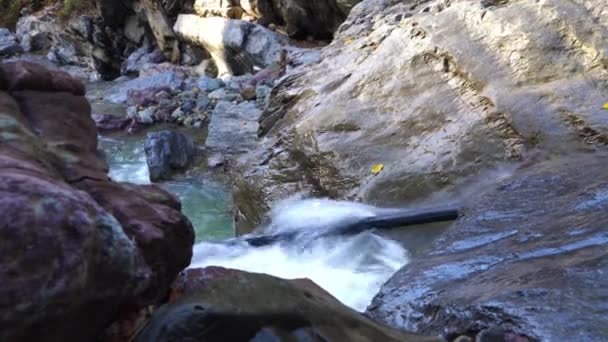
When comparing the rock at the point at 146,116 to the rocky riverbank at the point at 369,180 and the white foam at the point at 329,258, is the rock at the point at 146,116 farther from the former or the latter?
the white foam at the point at 329,258

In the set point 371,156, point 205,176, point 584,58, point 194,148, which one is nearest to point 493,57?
point 584,58

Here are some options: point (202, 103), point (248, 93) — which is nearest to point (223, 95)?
point (202, 103)

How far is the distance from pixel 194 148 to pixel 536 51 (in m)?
4.43

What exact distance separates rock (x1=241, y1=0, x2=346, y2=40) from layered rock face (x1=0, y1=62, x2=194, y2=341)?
10.3 metres

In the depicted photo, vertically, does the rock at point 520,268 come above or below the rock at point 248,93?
above

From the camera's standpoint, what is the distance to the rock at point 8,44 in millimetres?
20922

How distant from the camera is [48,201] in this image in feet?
5.14

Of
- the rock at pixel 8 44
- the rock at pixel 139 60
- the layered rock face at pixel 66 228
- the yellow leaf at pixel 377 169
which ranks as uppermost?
the layered rock face at pixel 66 228

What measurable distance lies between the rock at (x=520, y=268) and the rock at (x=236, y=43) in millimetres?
8801

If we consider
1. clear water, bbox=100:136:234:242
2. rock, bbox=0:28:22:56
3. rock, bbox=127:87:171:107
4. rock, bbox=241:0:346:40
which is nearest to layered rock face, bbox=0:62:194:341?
clear water, bbox=100:136:234:242

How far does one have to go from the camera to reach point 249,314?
1888 millimetres

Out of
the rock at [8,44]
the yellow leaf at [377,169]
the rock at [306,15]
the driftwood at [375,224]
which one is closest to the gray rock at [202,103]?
the rock at [306,15]

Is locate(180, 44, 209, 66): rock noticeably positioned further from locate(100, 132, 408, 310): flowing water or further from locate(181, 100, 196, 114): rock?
locate(100, 132, 408, 310): flowing water

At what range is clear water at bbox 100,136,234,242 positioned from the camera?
5750 mm
